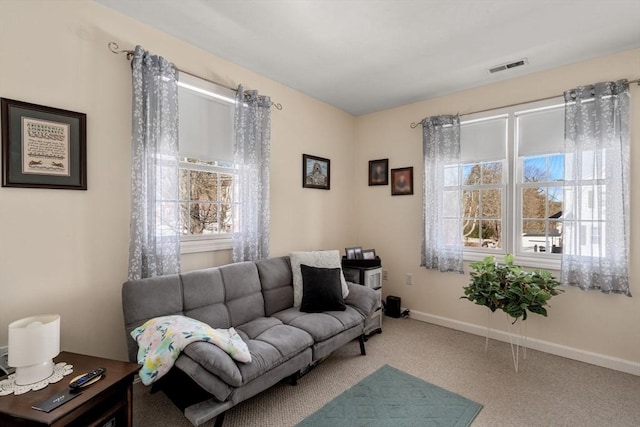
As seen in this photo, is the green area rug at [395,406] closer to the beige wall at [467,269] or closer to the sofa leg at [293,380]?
the sofa leg at [293,380]

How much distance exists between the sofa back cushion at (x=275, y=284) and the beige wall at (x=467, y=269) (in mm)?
1668

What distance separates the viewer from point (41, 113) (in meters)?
1.95

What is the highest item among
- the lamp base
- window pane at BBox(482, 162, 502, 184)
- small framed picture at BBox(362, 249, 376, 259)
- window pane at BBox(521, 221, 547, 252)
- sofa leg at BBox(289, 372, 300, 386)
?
window pane at BBox(482, 162, 502, 184)

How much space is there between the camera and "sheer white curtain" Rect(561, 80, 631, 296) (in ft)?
8.64

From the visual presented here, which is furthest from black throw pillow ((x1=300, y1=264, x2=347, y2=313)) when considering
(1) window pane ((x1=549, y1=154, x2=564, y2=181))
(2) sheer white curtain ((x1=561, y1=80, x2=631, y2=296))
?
(1) window pane ((x1=549, y1=154, x2=564, y2=181))

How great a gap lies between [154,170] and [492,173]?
3.31 metres

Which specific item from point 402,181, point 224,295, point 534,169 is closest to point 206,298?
point 224,295

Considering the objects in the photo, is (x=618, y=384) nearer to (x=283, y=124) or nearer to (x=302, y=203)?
(x=302, y=203)

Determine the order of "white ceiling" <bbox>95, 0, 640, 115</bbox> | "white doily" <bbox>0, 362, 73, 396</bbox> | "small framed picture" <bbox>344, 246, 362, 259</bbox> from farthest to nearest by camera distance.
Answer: "small framed picture" <bbox>344, 246, 362, 259</bbox>
"white ceiling" <bbox>95, 0, 640, 115</bbox>
"white doily" <bbox>0, 362, 73, 396</bbox>

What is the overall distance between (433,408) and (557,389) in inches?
41.8

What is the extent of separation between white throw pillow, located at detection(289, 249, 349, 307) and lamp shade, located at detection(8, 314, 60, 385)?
1814 millimetres

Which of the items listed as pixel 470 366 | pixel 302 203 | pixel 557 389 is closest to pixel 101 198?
pixel 302 203

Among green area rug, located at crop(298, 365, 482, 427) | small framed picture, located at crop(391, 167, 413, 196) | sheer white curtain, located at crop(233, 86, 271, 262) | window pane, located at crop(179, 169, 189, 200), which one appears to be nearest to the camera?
green area rug, located at crop(298, 365, 482, 427)

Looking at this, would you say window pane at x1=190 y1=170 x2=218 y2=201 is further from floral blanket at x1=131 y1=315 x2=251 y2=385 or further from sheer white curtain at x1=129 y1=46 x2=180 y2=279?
floral blanket at x1=131 y1=315 x2=251 y2=385
